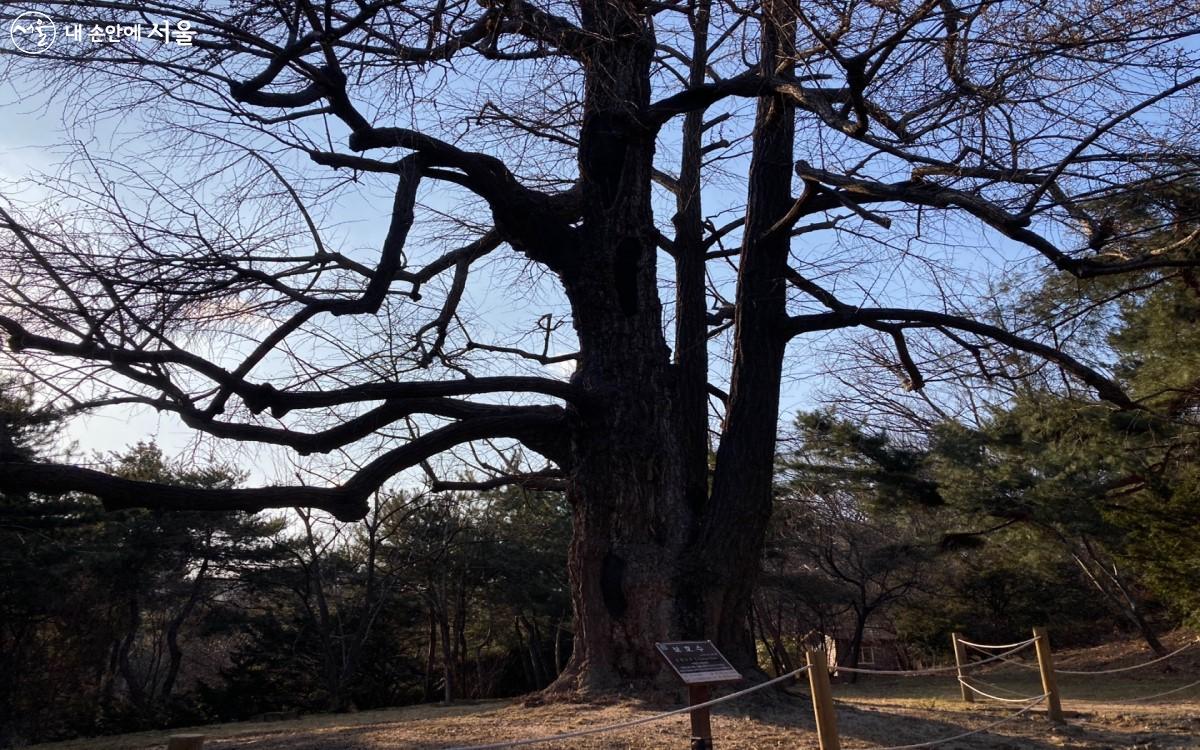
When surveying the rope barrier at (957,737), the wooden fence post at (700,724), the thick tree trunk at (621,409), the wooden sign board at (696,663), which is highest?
the thick tree trunk at (621,409)

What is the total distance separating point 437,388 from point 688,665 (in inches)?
106

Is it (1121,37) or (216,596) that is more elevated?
(1121,37)

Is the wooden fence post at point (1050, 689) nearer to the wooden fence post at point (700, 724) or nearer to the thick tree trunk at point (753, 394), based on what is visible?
the thick tree trunk at point (753, 394)

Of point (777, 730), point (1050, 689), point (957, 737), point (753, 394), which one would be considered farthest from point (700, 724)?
point (1050, 689)

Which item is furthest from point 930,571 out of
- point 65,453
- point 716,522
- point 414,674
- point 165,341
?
point 165,341

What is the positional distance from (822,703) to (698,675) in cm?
68

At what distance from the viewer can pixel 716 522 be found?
24.0 feet

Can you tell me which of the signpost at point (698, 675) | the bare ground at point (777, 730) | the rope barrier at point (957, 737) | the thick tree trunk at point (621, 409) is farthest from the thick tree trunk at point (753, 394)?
the signpost at point (698, 675)

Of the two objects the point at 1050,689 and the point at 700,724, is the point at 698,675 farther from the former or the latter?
the point at 1050,689

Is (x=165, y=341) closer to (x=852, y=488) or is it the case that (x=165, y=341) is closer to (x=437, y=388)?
(x=437, y=388)

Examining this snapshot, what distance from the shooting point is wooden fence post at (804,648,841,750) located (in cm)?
489

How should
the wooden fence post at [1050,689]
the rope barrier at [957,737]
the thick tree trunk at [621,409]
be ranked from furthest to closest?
1. the wooden fence post at [1050,689]
2. the thick tree trunk at [621,409]
3. the rope barrier at [957,737]

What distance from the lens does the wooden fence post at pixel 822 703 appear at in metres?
4.89

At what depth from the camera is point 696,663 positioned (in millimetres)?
5023
